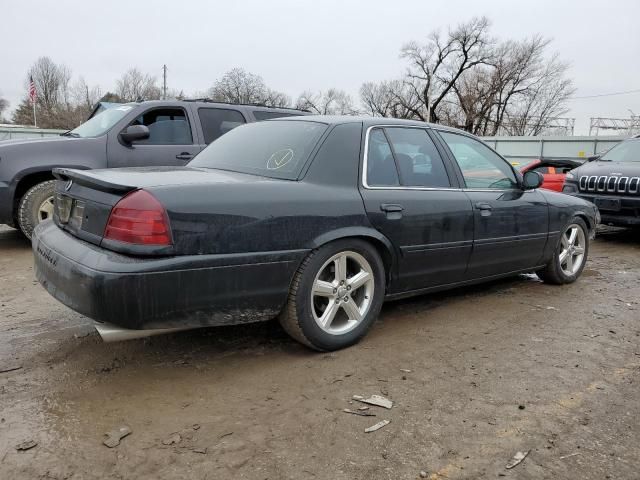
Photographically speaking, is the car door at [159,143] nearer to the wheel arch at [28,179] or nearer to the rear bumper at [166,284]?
the wheel arch at [28,179]

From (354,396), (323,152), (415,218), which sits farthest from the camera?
(415,218)

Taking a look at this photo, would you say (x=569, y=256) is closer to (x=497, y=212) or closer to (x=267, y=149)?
(x=497, y=212)

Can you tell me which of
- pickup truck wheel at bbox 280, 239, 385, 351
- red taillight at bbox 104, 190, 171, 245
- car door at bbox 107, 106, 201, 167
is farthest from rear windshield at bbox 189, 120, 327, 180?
car door at bbox 107, 106, 201, 167

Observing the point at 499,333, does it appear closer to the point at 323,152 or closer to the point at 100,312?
the point at 323,152

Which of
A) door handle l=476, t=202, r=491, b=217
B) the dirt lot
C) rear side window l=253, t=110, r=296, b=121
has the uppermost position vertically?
rear side window l=253, t=110, r=296, b=121

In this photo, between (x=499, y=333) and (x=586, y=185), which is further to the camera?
(x=586, y=185)

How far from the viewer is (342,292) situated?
3340 millimetres

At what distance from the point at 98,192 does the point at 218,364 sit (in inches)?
46.8

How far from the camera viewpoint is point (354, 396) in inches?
110

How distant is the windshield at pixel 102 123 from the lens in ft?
20.9

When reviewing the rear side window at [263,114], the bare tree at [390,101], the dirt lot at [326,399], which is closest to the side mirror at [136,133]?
the rear side window at [263,114]

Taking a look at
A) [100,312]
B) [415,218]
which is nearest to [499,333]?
[415,218]

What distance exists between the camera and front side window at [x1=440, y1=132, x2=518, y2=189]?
13.8ft

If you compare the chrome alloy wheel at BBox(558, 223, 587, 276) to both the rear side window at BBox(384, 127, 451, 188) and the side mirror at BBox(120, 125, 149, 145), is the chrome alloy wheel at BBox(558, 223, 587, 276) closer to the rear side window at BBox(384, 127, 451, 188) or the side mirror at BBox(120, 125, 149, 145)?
the rear side window at BBox(384, 127, 451, 188)
